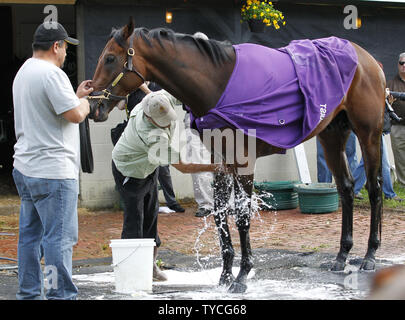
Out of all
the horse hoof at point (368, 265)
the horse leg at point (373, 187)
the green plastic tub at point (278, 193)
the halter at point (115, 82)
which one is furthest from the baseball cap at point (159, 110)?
the green plastic tub at point (278, 193)

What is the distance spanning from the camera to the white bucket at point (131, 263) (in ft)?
15.8

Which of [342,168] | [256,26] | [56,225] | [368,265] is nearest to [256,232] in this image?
[342,168]

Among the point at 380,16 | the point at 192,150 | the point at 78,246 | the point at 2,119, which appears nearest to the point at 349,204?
the point at 192,150

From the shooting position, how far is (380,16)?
10719mm

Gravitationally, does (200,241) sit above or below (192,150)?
below

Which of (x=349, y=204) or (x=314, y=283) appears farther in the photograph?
(x=349, y=204)

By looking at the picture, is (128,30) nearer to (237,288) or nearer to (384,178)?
(237,288)

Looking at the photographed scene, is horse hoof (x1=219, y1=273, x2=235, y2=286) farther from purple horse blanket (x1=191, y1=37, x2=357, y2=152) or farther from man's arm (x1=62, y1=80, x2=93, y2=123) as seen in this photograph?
man's arm (x1=62, y1=80, x2=93, y2=123)

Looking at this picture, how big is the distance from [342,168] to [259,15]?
13.0 feet

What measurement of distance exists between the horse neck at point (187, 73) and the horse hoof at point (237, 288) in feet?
4.56

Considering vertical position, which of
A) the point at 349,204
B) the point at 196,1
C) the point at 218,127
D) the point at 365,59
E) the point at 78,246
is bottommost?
the point at 78,246

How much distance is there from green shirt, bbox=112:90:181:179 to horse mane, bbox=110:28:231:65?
606 mm

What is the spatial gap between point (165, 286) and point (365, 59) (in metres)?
2.79

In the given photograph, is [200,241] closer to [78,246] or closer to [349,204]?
[78,246]
